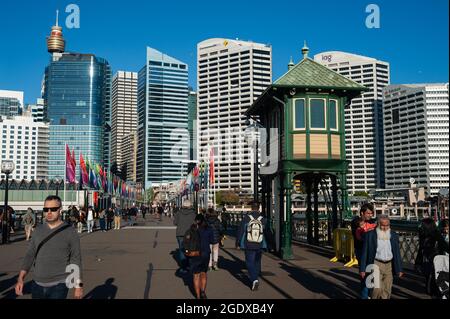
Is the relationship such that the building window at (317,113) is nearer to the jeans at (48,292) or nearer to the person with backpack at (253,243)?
the person with backpack at (253,243)

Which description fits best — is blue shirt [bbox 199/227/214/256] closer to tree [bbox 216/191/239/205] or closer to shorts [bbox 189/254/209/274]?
shorts [bbox 189/254/209/274]

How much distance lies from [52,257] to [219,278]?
22.6 feet

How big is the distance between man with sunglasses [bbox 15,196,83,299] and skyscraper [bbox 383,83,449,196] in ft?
475

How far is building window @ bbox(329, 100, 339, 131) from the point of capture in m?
17.5

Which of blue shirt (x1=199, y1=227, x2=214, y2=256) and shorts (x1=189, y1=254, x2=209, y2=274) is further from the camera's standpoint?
blue shirt (x1=199, y1=227, x2=214, y2=256)

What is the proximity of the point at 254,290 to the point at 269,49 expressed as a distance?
624 ft

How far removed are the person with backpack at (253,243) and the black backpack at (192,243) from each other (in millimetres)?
1563

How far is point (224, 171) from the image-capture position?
183625mm

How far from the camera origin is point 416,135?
5979 inches

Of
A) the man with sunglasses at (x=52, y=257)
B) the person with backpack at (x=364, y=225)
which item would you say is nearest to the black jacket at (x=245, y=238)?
the person with backpack at (x=364, y=225)

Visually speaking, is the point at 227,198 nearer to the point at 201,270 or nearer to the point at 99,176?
the point at 99,176

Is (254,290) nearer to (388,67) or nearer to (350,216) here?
(350,216)

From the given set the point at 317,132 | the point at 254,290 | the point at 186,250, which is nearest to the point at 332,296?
the point at 254,290

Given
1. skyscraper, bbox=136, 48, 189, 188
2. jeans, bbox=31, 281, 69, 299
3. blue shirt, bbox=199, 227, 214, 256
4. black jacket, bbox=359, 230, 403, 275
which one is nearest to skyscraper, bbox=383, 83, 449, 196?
skyscraper, bbox=136, 48, 189, 188
